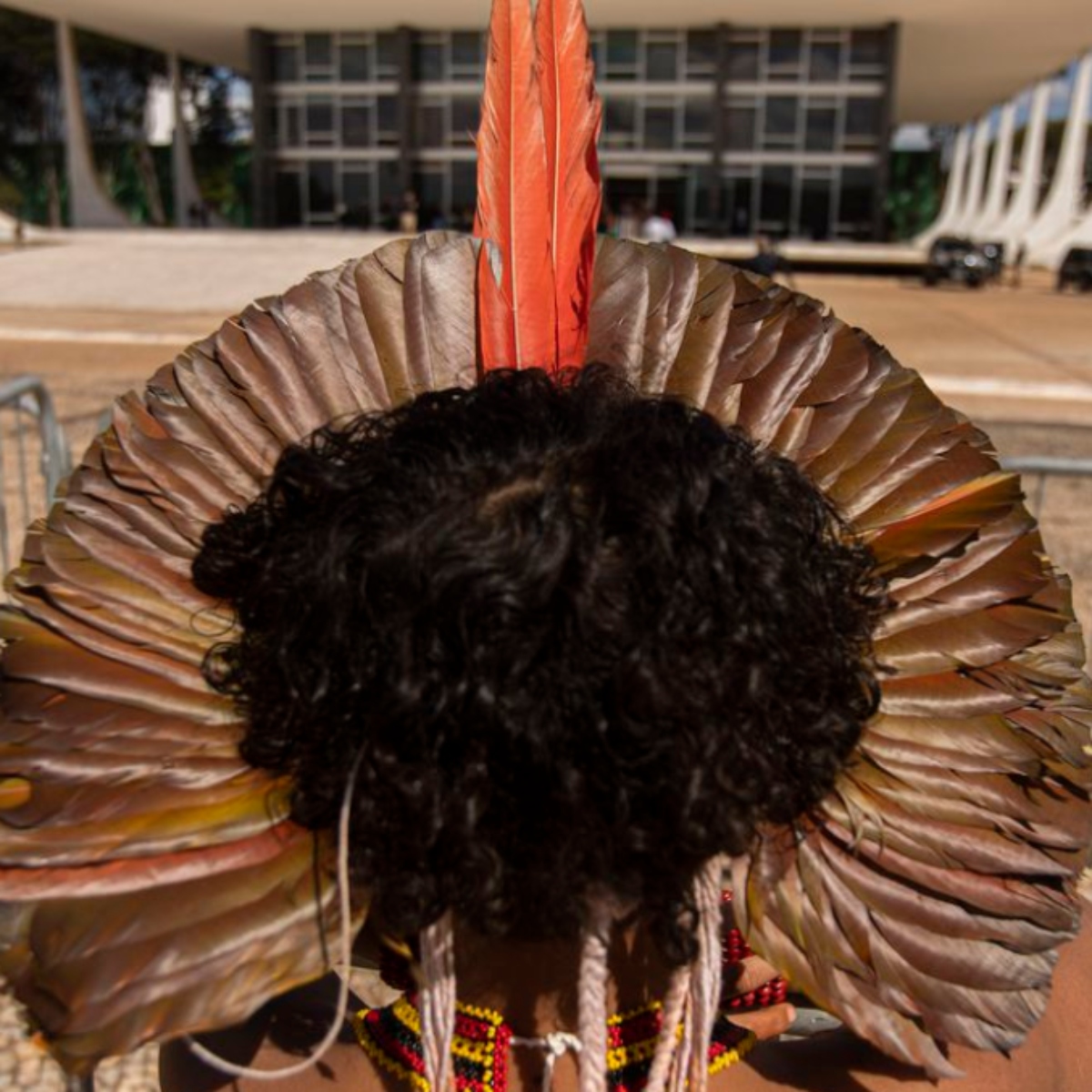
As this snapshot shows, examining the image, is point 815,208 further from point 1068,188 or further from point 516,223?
point 516,223

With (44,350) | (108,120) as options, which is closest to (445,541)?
(44,350)

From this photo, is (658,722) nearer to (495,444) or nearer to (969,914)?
(495,444)

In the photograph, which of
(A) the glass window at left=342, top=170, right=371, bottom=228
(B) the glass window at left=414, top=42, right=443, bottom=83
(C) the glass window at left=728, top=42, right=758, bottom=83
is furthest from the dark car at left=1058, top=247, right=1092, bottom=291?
(A) the glass window at left=342, top=170, right=371, bottom=228

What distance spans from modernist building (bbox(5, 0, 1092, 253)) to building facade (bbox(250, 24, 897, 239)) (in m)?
0.04

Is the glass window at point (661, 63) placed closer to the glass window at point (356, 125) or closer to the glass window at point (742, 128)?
the glass window at point (742, 128)

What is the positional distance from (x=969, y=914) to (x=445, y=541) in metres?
0.57

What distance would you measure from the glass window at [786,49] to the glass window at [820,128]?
1.23 metres

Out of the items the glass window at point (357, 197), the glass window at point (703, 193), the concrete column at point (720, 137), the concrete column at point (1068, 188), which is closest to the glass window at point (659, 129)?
the glass window at point (703, 193)

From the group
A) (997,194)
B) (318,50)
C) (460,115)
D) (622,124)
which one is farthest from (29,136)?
(997,194)

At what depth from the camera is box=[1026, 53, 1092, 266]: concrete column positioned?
104 feet

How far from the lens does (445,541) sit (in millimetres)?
837

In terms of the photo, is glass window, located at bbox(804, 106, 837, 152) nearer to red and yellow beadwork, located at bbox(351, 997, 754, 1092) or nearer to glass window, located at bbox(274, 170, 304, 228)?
glass window, located at bbox(274, 170, 304, 228)

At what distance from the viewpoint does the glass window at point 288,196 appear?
32.6m

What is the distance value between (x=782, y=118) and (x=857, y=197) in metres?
2.85
